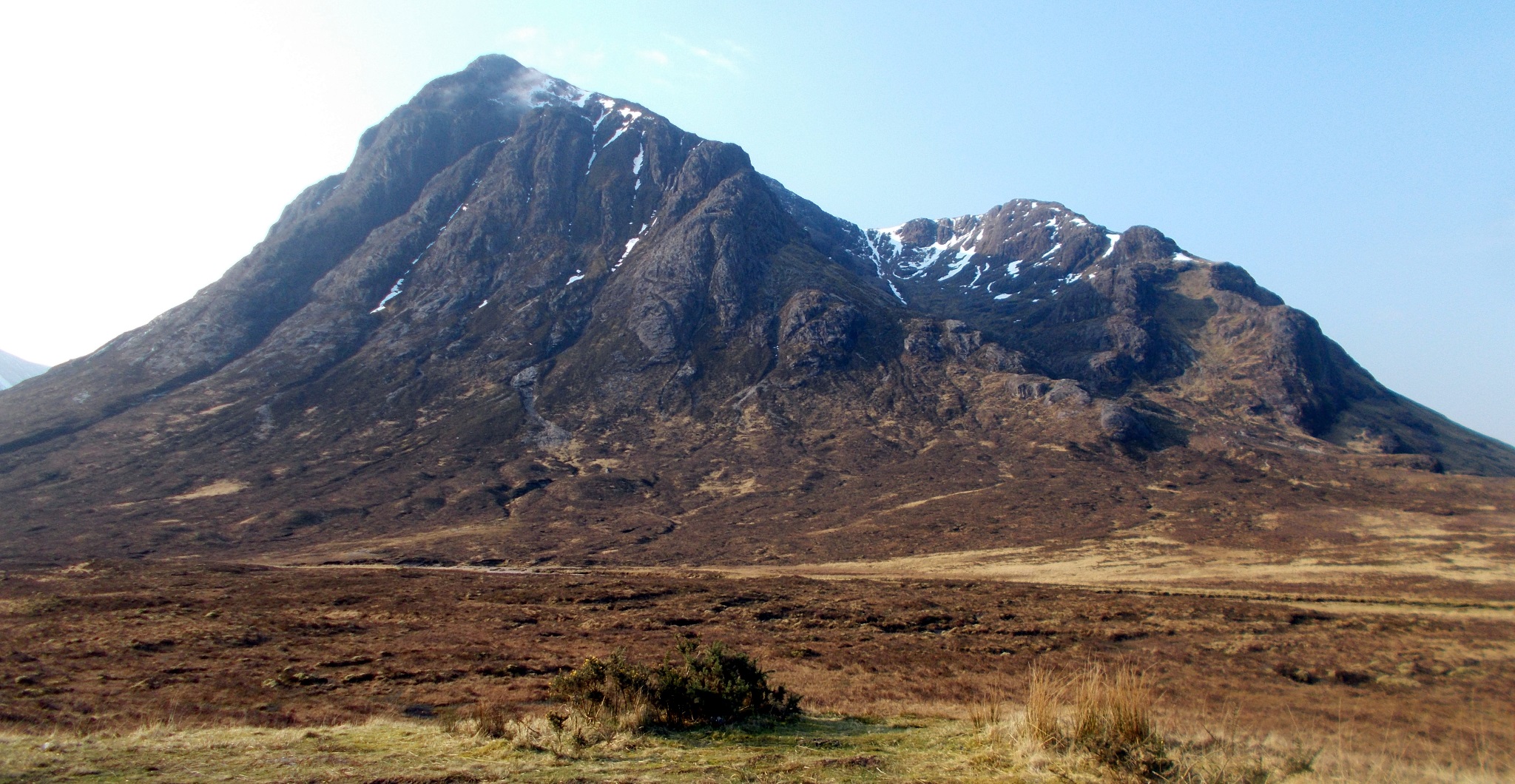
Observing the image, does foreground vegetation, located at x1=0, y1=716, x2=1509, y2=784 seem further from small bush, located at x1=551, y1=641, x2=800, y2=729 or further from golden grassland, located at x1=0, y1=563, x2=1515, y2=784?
small bush, located at x1=551, y1=641, x2=800, y2=729

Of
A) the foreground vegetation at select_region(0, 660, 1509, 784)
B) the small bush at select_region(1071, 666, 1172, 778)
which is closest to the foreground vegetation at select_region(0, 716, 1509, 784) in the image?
the foreground vegetation at select_region(0, 660, 1509, 784)

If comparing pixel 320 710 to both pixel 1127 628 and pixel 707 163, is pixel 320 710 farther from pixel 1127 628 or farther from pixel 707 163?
pixel 707 163

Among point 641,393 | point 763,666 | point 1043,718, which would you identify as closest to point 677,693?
point 1043,718

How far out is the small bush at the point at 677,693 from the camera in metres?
9.76

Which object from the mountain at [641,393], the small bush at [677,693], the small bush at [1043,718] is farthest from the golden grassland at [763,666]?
the mountain at [641,393]

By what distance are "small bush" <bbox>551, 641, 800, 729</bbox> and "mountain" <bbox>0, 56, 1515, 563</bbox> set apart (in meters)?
45.0

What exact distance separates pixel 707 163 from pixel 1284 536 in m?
117

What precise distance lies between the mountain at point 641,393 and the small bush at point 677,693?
148 feet

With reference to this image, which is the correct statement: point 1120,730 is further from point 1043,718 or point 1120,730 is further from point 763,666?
point 763,666

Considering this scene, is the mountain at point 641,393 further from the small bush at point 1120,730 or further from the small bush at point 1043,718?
the small bush at point 1120,730

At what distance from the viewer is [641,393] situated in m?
102

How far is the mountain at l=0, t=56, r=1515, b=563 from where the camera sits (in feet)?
216

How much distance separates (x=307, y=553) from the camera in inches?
2217

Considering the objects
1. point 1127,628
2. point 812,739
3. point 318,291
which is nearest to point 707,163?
point 318,291
